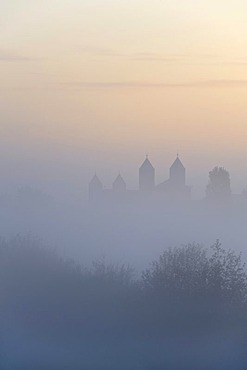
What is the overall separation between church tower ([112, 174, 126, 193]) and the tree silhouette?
12.4m

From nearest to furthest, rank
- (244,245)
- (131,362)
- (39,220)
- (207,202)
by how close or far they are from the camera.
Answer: (131,362) → (244,245) → (39,220) → (207,202)

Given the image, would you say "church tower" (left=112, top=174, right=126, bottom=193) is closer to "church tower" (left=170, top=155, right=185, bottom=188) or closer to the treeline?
"church tower" (left=170, top=155, right=185, bottom=188)

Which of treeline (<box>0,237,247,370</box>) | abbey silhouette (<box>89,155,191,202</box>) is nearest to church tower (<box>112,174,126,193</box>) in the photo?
abbey silhouette (<box>89,155,191,202</box>)

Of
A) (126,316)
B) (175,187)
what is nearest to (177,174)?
(175,187)

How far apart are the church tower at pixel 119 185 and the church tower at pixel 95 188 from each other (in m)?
2.64

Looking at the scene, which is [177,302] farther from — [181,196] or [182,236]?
[181,196]

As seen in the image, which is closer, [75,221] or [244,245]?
[244,245]

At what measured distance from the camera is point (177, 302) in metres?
37.3

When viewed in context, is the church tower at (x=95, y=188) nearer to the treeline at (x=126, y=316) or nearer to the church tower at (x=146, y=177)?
the church tower at (x=146, y=177)

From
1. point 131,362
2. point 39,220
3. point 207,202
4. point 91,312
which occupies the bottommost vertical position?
point 131,362

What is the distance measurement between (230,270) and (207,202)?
83908 millimetres

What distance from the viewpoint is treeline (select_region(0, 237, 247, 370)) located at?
33.8 meters

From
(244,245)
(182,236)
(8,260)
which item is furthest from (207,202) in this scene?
(8,260)

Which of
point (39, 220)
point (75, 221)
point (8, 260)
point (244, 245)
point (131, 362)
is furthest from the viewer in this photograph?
point (75, 221)
